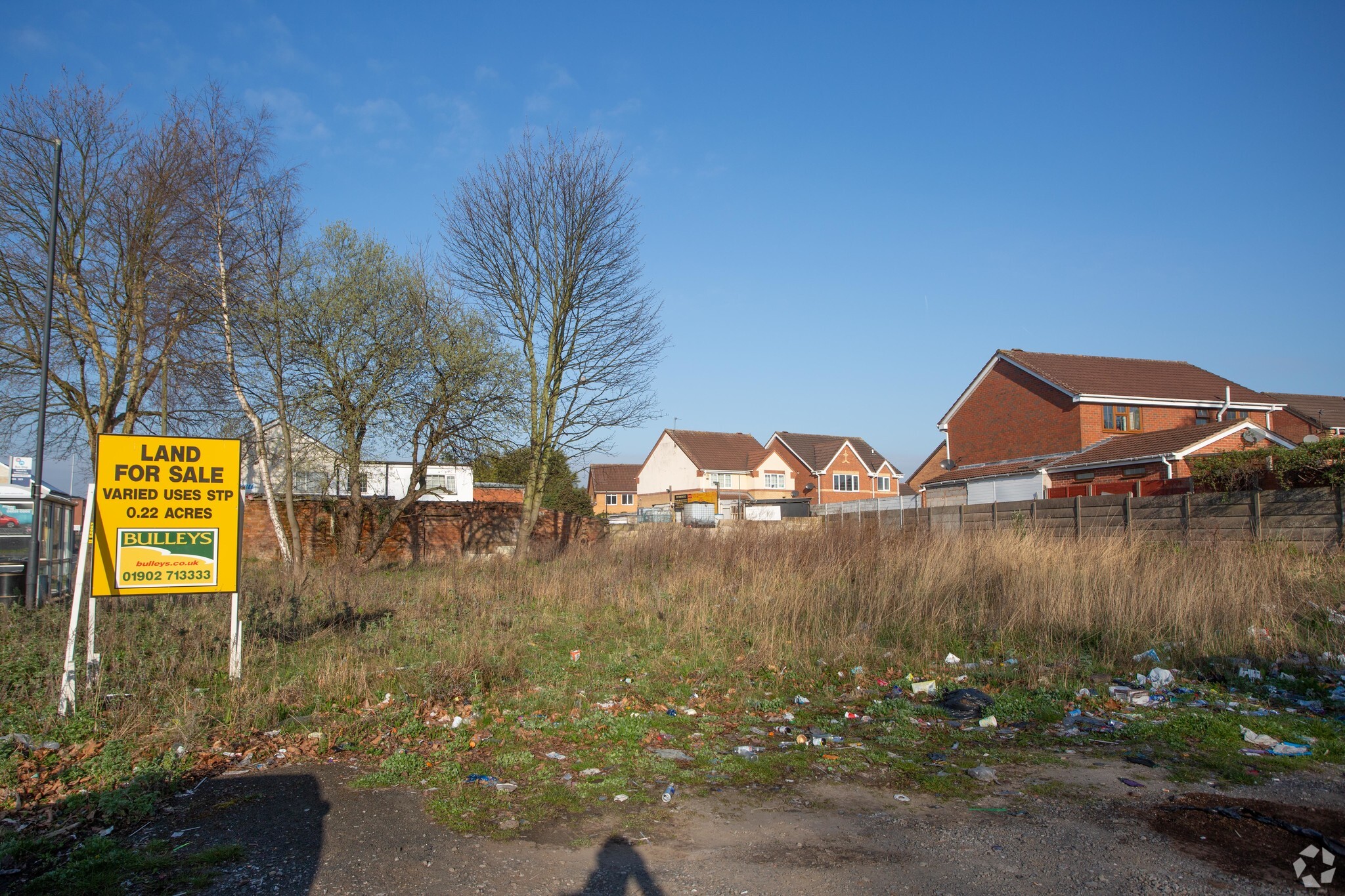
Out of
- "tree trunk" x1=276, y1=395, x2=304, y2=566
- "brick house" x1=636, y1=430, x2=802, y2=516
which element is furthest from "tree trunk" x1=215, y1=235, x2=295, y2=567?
"brick house" x1=636, y1=430, x2=802, y2=516

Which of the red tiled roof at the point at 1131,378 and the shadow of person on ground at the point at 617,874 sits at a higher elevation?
the red tiled roof at the point at 1131,378

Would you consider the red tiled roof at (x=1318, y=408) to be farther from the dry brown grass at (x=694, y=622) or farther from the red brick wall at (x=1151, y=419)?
the dry brown grass at (x=694, y=622)

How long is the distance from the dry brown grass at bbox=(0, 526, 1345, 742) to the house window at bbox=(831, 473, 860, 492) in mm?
43841

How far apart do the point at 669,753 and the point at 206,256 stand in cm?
1767

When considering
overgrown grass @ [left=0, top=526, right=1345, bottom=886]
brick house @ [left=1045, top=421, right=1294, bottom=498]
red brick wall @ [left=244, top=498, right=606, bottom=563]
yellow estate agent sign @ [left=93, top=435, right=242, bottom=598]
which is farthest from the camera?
brick house @ [left=1045, top=421, right=1294, bottom=498]

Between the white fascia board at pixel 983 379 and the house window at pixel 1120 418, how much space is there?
1.92 metres

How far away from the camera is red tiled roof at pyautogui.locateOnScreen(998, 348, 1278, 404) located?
3568cm

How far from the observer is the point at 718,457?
61.2 meters

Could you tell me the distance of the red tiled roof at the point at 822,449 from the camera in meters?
57.5

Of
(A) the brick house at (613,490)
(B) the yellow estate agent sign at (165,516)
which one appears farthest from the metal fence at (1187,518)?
(A) the brick house at (613,490)

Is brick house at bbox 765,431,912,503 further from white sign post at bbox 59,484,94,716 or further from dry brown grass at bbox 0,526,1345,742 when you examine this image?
white sign post at bbox 59,484,94,716

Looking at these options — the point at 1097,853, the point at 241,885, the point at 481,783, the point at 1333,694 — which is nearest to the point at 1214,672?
the point at 1333,694

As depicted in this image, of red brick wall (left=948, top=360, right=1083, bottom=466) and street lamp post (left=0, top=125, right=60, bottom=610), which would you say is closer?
street lamp post (left=0, top=125, right=60, bottom=610)

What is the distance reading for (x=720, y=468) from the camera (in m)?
60.2
